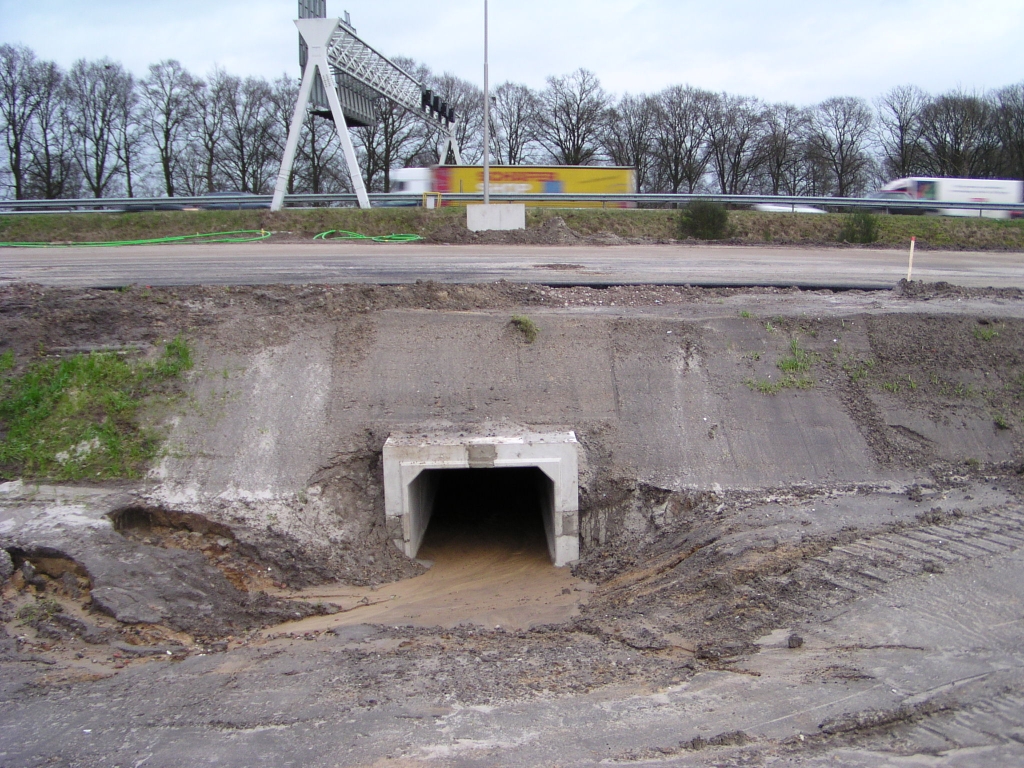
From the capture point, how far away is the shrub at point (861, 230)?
77.1 ft

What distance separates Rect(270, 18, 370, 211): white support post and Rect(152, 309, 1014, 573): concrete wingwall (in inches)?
632

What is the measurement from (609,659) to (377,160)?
48.5 meters

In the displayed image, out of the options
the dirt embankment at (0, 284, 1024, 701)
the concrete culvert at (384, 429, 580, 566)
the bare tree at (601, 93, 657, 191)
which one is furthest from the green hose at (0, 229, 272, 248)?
the bare tree at (601, 93, 657, 191)

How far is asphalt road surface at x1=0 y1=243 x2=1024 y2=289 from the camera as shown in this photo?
14.2 metres

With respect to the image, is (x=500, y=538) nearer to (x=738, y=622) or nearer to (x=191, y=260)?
(x=738, y=622)

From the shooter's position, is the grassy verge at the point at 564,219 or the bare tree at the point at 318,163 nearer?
the grassy verge at the point at 564,219

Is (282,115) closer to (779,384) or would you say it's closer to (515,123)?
(515,123)

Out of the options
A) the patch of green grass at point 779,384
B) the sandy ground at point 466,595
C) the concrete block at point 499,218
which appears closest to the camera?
the sandy ground at point 466,595

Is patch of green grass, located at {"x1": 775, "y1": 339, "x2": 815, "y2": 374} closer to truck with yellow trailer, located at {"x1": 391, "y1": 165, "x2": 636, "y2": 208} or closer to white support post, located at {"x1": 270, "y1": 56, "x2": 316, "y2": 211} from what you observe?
white support post, located at {"x1": 270, "y1": 56, "x2": 316, "y2": 211}

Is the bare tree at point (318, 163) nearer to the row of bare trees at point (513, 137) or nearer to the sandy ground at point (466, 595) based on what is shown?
the row of bare trees at point (513, 137)

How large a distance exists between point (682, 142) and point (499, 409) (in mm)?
49429

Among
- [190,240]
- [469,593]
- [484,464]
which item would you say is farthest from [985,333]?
[190,240]

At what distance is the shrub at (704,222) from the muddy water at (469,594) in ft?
53.3

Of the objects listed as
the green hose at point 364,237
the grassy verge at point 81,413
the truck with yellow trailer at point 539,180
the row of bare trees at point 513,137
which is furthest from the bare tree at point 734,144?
the grassy verge at point 81,413
